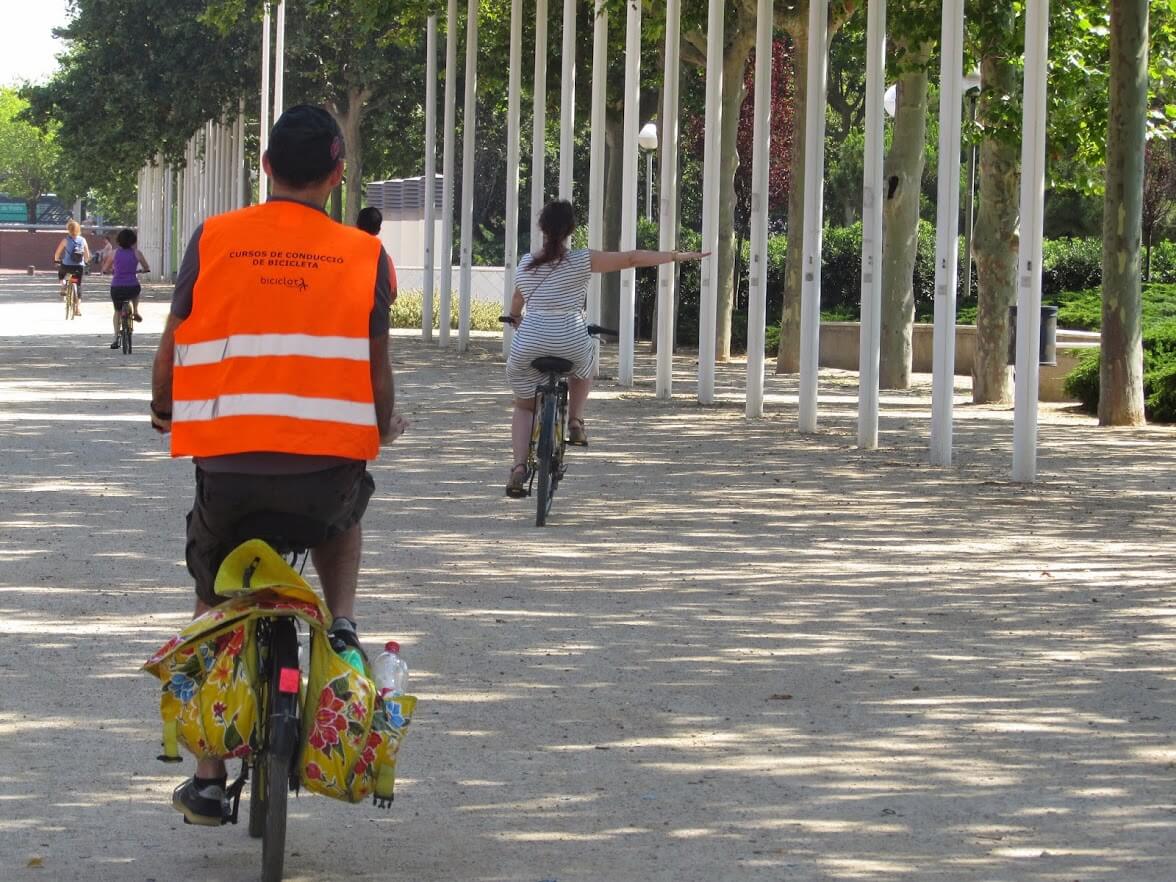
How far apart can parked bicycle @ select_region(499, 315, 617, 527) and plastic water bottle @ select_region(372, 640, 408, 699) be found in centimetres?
708

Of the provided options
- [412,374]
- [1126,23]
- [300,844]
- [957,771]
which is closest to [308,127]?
[300,844]

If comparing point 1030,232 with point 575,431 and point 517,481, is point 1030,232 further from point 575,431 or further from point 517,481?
point 517,481

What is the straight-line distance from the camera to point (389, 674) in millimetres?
5598

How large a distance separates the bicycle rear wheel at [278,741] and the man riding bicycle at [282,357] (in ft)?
0.72

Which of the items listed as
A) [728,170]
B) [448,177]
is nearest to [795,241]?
[728,170]

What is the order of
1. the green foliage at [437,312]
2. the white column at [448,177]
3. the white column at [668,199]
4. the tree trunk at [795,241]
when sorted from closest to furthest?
the white column at [668,199] < the tree trunk at [795,241] < the white column at [448,177] < the green foliage at [437,312]

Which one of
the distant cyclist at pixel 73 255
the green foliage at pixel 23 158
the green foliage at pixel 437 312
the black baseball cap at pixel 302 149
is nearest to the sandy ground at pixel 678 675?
the black baseball cap at pixel 302 149

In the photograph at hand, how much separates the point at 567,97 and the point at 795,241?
135 inches

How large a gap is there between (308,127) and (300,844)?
1.73 meters

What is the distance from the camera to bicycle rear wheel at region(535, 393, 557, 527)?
12.9 meters

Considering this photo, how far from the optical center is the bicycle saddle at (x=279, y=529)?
552 cm

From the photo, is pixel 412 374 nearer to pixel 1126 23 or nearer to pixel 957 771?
pixel 1126 23

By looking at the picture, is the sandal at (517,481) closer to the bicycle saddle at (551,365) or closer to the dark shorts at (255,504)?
the bicycle saddle at (551,365)

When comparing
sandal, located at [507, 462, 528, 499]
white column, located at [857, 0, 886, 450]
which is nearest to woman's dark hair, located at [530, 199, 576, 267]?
sandal, located at [507, 462, 528, 499]
